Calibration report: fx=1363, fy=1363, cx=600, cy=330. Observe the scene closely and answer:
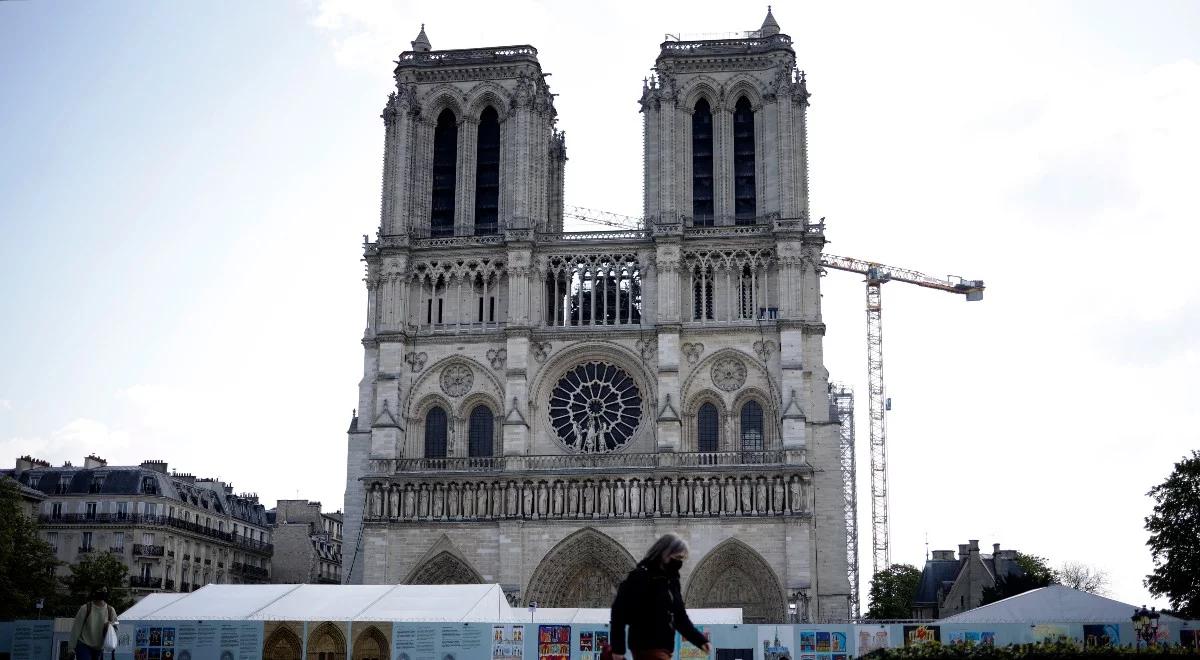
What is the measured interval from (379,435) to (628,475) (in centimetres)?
914

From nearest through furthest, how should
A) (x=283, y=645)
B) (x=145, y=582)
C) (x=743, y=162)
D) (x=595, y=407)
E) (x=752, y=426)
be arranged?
(x=283, y=645), (x=752, y=426), (x=595, y=407), (x=743, y=162), (x=145, y=582)

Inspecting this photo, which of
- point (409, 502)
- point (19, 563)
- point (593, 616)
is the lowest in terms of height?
point (593, 616)

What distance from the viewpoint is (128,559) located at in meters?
52.5

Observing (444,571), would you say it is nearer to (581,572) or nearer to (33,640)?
(581,572)

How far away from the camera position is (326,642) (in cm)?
3052

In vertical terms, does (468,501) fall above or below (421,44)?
below

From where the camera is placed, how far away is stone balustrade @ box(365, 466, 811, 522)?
4609 centimetres

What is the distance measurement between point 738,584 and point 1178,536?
14701mm

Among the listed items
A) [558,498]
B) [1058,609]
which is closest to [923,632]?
[1058,609]

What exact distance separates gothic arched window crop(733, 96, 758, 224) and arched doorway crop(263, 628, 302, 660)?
25772 millimetres

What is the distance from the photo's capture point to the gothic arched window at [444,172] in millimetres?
52469

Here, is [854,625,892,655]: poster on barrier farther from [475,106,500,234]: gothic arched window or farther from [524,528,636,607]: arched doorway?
[475,106,500,234]: gothic arched window

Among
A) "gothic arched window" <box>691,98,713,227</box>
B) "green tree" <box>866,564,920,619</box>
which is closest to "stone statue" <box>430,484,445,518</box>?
"gothic arched window" <box>691,98,713,227</box>

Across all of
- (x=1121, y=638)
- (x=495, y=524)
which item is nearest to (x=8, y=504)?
(x=495, y=524)
